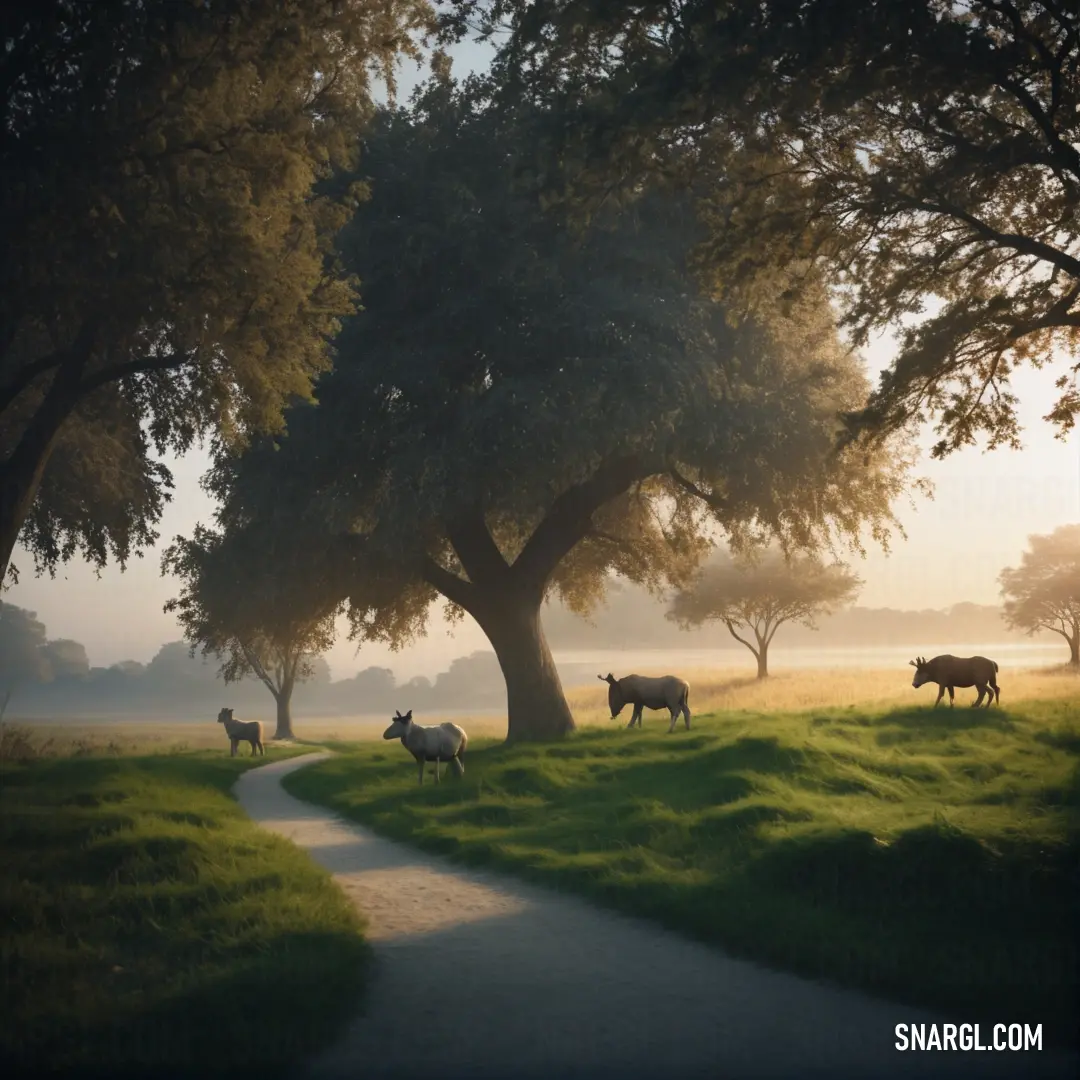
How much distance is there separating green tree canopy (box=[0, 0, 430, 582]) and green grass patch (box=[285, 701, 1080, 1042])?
26.2ft

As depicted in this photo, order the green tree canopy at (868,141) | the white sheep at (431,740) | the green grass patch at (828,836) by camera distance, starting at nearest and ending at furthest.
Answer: the green grass patch at (828,836) < the green tree canopy at (868,141) < the white sheep at (431,740)

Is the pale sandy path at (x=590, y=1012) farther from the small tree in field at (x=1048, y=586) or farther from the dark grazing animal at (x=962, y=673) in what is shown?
the small tree in field at (x=1048, y=586)

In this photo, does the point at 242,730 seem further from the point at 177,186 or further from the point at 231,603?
the point at 177,186

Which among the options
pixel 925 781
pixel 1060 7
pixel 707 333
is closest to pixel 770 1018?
pixel 925 781

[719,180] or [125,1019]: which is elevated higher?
[719,180]

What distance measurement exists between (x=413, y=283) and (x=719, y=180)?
9.96 m

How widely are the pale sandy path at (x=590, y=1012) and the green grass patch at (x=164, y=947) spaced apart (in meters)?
0.45

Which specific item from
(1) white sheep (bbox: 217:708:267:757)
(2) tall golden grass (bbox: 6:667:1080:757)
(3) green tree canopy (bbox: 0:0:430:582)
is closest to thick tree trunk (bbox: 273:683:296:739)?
(2) tall golden grass (bbox: 6:667:1080:757)

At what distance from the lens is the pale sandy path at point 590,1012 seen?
245 inches

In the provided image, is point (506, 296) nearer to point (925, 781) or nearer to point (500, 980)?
point (925, 781)

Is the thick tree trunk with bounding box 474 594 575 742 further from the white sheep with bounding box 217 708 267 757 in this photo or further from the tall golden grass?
the white sheep with bounding box 217 708 267 757

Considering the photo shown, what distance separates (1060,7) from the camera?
1216 cm

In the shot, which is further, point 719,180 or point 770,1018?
point 719,180

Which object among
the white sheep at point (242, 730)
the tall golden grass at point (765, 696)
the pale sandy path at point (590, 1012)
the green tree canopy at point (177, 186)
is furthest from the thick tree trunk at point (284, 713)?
the pale sandy path at point (590, 1012)
